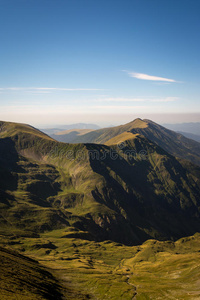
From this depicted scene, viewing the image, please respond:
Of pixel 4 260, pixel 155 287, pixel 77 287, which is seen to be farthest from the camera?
pixel 155 287

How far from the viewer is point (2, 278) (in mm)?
113062

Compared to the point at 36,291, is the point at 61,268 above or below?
below

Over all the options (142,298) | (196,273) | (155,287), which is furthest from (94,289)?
(196,273)

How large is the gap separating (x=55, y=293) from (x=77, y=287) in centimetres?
3640

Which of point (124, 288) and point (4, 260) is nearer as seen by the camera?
point (4, 260)

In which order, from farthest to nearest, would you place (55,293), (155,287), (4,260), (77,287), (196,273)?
(196,273) < (155,287) < (77,287) < (4,260) < (55,293)

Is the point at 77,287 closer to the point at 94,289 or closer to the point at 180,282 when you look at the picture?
the point at 94,289

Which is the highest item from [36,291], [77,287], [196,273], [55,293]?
[36,291]

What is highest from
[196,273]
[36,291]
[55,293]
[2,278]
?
[2,278]

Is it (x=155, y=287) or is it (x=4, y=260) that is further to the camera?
(x=155, y=287)

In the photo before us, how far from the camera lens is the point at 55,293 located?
125938 millimetres

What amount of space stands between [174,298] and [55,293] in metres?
82.0

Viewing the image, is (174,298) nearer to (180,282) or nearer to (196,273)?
(180,282)

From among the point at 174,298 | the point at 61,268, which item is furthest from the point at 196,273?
the point at 61,268
